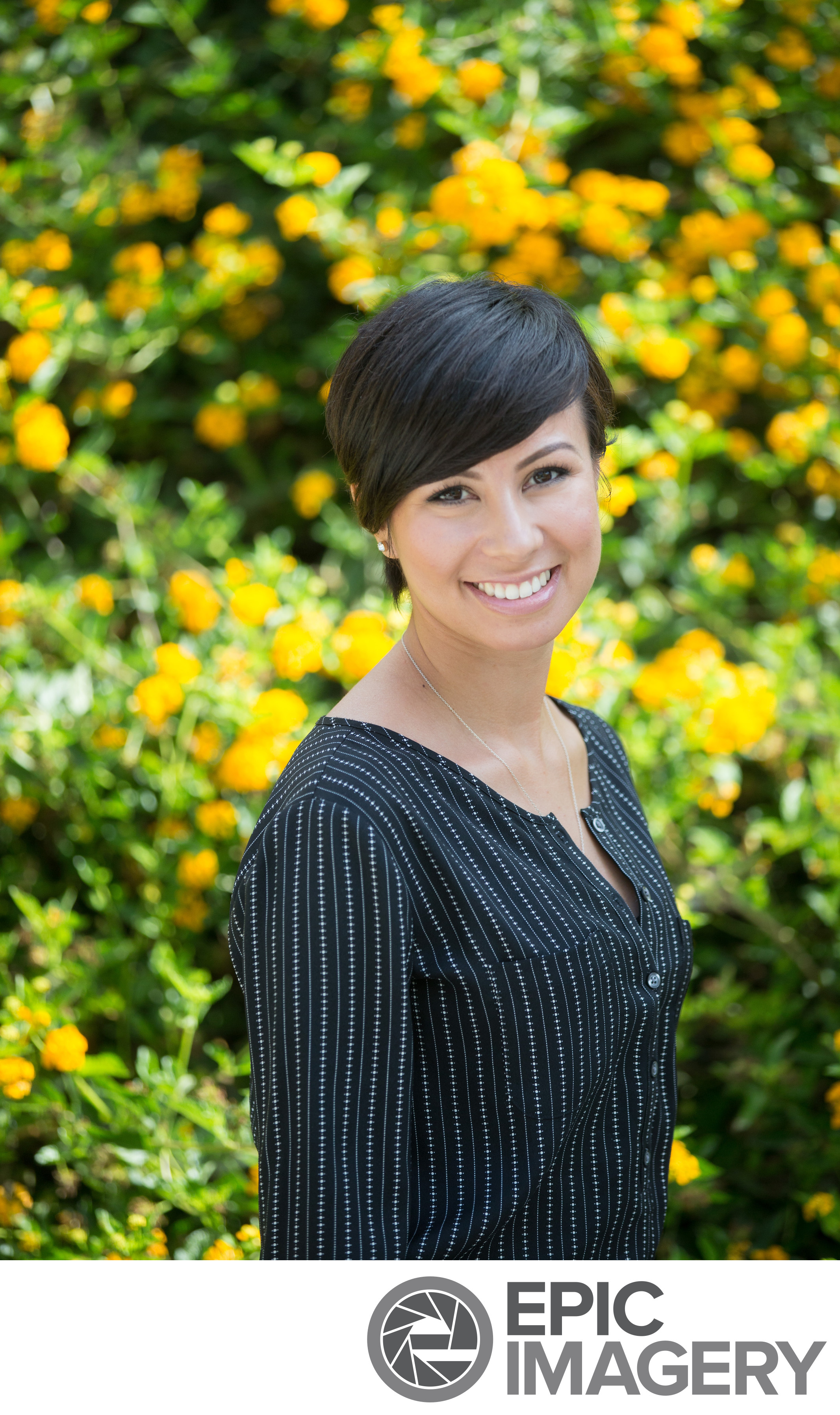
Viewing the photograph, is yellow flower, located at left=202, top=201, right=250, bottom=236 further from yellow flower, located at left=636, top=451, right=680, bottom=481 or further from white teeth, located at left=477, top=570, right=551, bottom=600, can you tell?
white teeth, located at left=477, top=570, right=551, bottom=600

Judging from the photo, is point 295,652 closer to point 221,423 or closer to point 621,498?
point 621,498

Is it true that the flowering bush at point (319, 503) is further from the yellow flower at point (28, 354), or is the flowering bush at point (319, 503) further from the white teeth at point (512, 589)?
the white teeth at point (512, 589)

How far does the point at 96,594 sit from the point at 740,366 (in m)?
1.40

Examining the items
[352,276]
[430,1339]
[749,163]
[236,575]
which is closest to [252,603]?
[236,575]

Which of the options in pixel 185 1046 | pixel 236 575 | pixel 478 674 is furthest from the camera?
pixel 236 575

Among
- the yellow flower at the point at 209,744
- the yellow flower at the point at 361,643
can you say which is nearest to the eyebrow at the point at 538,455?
the yellow flower at the point at 361,643

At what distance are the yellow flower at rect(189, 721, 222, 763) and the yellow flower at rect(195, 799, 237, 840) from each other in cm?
9

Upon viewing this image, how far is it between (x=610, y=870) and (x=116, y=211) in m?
2.02

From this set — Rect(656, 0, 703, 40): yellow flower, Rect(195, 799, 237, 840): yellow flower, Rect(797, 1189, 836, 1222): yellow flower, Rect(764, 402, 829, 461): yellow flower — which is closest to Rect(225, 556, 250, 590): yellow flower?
Rect(195, 799, 237, 840): yellow flower

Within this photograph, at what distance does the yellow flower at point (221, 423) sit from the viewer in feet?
8.30

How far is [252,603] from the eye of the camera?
190 cm

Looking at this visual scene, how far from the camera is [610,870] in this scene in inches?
47.6

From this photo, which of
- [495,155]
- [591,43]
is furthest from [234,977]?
[591,43]

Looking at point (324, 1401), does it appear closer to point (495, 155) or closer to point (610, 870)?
point (610, 870)
